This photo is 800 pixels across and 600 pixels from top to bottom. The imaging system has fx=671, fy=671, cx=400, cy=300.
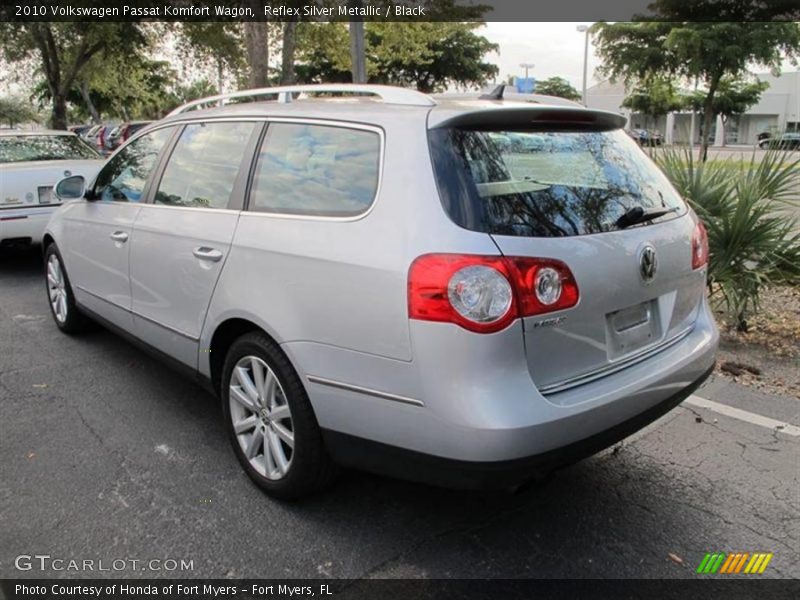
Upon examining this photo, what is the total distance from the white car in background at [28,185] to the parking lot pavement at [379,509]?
13.0 feet

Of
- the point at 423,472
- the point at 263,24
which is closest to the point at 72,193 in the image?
the point at 423,472

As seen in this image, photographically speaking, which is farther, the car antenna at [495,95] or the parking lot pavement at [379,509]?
the car antenna at [495,95]

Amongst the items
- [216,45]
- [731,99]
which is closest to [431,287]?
[216,45]

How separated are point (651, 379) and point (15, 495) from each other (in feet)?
9.15

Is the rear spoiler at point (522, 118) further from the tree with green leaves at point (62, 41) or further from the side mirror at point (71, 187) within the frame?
the tree with green leaves at point (62, 41)

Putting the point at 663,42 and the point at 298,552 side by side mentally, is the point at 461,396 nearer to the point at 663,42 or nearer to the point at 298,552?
the point at 298,552

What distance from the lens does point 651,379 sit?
102 inches

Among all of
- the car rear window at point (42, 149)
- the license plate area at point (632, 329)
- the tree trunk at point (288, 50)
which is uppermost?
the tree trunk at point (288, 50)

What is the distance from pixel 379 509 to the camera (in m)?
2.93

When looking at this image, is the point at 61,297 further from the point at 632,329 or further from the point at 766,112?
the point at 766,112

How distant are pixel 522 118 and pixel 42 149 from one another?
7.49 m

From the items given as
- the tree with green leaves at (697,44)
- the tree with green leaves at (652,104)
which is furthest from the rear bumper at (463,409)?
the tree with green leaves at (652,104)

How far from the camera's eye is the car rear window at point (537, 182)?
2.32m

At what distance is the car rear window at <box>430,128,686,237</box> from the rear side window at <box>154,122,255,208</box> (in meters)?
1.22
